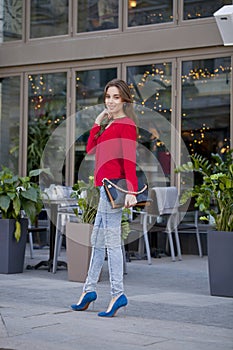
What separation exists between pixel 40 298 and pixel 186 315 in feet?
4.62

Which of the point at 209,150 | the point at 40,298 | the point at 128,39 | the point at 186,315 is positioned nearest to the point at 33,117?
the point at 128,39

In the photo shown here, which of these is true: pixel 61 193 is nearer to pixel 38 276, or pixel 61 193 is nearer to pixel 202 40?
pixel 38 276

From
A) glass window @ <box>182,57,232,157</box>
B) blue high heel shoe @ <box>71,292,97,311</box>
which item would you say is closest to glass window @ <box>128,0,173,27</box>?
glass window @ <box>182,57,232,157</box>

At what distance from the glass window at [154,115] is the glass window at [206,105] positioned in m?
0.27

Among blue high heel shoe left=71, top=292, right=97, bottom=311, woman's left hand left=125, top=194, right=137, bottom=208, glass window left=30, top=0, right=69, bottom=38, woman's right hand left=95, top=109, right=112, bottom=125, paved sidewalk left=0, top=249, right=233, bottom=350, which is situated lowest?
paved sidewalk left=0, top=249, right=233, bottom=350

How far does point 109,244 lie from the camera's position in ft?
18.6

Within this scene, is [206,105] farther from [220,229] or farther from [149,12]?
[220,229]

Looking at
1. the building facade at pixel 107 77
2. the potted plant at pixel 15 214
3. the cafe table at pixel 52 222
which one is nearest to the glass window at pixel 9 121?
the building facade at pixel 107 77

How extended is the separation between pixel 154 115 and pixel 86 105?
4.02ft

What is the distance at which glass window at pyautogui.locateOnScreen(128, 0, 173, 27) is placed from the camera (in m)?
11.1

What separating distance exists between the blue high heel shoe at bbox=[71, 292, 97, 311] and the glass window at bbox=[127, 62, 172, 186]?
17.3 feet

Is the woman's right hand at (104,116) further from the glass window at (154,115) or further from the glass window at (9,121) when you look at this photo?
the glass window at (9,121)

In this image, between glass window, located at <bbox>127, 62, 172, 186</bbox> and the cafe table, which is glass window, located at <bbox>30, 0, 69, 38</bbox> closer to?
glass window, located at <bbox>127, 62, 172, 186</bbox>

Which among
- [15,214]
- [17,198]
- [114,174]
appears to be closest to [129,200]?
[114,174]
